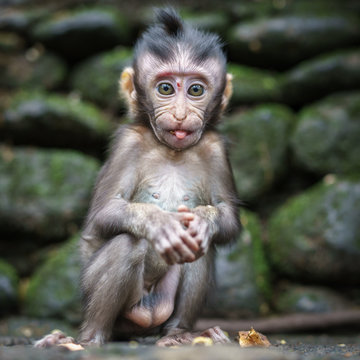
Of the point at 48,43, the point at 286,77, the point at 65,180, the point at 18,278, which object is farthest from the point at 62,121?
the point at 286,77

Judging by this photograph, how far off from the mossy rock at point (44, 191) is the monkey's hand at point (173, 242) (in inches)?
149

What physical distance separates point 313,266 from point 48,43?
4878 millimetres

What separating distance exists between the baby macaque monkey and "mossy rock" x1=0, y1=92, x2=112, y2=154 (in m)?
2.87

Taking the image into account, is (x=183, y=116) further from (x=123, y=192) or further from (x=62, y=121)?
(x=62, y=121)

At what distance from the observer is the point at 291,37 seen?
23.3ft

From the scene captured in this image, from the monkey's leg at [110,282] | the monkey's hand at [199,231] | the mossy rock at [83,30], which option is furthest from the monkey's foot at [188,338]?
the mossy rock at [83,30]

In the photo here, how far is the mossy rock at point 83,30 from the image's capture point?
7328 mm

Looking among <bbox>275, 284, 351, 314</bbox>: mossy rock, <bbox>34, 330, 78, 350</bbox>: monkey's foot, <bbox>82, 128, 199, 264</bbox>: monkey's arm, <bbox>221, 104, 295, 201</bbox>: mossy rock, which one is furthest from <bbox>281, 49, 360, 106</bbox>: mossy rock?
<bbox>34, 330, 78, 350</bbox>: monkey's foot

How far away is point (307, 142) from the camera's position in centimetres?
673

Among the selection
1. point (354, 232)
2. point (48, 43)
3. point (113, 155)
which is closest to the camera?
point (113, 155)

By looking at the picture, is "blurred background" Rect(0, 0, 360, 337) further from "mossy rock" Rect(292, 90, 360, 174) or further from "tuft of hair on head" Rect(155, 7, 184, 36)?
"tuft of hair on head" Rect(155, 7, 184, 36)

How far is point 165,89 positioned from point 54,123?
3532 mm

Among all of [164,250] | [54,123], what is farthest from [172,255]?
[54,123]

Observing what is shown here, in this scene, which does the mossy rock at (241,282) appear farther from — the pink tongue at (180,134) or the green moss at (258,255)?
the pink tongue at (180,134)
